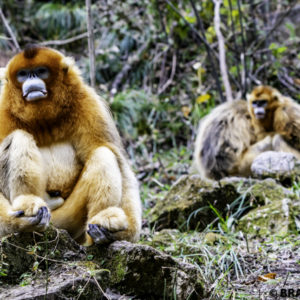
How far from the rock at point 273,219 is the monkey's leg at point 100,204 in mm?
1639

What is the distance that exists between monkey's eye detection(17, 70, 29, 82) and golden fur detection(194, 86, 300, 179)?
4.94 metres

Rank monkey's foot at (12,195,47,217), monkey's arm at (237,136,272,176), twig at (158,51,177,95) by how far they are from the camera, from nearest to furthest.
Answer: monkey's foot at (12,195,47,217) < monkey's arm at (237,136,272,176) < twig at (158,51,177,95)

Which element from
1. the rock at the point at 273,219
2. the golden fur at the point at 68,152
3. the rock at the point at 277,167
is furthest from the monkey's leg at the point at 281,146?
the golden fur at the point at 68,152

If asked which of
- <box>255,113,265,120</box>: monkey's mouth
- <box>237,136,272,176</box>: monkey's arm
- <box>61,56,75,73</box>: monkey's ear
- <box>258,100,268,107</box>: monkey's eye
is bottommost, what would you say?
<box>237,136,272,176</box>: monkey's arm

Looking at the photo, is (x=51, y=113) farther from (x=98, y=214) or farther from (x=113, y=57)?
(x=113, y=57)

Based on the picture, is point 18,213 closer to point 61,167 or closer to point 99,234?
point 99,234

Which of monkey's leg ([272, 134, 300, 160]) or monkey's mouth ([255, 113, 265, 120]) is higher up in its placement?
monkey's mouth ([255, 113, 265, 120])

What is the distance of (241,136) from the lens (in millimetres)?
8562

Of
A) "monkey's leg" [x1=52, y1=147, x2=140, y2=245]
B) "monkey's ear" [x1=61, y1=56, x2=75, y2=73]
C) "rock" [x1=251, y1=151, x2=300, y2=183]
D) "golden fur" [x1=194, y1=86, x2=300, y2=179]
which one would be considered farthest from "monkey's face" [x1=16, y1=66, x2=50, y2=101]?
"golden fur" [x1=194, y1=86, x2=300, y2=179]

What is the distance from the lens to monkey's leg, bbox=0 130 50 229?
3.44 meters

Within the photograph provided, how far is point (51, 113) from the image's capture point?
3826 millimetres

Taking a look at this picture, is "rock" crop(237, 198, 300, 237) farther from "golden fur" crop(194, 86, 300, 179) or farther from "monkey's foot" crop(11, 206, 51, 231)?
"golden fur" crop(194, 86, 300, 179)

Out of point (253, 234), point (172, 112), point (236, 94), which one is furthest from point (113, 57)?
point (253, 234)

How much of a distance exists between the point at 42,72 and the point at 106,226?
4.38 ft
